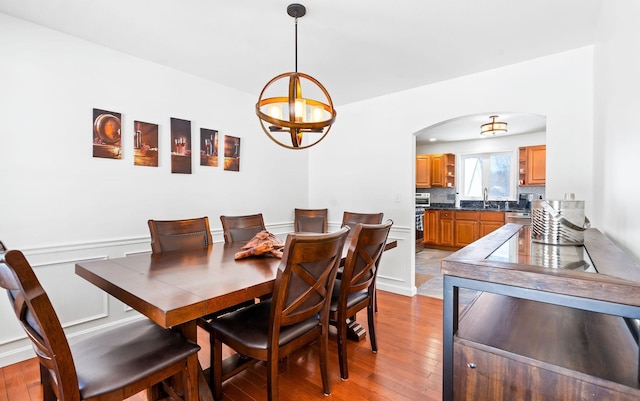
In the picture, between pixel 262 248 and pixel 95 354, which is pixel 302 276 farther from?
pixel 95 354

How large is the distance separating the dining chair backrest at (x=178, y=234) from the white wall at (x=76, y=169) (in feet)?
2.15

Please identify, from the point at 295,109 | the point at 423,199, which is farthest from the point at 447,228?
the point at 295,109

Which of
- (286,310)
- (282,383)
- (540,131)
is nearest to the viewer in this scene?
(286,310)

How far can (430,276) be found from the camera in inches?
170

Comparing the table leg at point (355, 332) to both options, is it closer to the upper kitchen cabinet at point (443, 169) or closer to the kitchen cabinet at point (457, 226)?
the kitchen cabinet at point (457, 226)

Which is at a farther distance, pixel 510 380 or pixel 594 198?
pixel 594 198

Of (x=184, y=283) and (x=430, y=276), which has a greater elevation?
(x=184, y=283)

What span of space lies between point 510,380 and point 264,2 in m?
2.31

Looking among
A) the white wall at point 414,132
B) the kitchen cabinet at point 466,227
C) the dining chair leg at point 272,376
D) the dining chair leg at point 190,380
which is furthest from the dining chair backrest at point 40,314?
the kitchen cabinet at point 466,227

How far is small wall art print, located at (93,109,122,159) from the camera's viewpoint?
251 cm

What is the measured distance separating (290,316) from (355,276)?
62 cm

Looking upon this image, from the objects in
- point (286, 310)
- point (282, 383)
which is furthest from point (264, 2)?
point (282, 383)

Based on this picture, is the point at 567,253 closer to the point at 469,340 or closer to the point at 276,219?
the point at 469,340

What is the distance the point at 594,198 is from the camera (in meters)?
2.41
